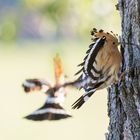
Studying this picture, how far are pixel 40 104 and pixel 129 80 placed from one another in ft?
19.7

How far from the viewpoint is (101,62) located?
10.7 ft

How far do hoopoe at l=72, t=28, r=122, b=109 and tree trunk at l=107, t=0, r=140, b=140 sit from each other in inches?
7.5

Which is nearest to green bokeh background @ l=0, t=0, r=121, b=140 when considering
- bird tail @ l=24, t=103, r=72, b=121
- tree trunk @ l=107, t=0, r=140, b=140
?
bird tail @ l=24, t=103, r=72, b=121

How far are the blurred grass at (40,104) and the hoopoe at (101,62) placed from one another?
3.92 m

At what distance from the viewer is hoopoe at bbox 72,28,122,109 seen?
3.24m

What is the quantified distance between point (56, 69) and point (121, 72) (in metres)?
0.26

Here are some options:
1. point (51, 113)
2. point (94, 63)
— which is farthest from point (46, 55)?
point (94, 63)

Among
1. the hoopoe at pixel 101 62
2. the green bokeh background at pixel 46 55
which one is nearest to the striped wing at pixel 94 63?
the hoopoe at pixel 101 62

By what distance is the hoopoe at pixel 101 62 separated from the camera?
3240 mm

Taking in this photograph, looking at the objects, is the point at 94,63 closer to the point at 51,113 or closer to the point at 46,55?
the point at 51,113

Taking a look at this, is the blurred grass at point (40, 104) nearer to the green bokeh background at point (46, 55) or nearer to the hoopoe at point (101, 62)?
the green bokeh background at point (46, 55)

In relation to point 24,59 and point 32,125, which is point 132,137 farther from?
point 24,59

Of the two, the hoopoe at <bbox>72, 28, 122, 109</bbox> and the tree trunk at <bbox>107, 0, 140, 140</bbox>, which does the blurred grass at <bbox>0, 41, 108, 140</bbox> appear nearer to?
the tree trunk at <bbox>107, 0, 140, 140</bbox>

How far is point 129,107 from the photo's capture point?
3.49 m
